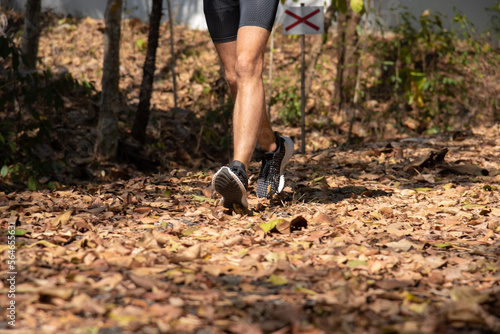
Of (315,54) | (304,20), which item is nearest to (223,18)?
(304,20)

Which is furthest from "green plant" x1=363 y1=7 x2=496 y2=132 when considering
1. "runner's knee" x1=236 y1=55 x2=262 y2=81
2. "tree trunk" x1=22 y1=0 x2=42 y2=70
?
"runner's knee" x1=236 y1=55 x2=262 y2=81

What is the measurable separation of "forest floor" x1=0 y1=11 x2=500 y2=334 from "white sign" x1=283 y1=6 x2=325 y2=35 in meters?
3.01

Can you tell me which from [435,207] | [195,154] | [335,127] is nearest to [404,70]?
[335,127]

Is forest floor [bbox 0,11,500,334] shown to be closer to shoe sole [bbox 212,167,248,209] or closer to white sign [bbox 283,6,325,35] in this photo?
shoe sole [bbox 212,167,248,209]

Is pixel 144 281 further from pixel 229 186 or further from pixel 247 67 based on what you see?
pixel 247 67

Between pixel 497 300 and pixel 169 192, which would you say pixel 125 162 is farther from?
pixel 497 300

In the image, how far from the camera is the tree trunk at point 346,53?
392 inches

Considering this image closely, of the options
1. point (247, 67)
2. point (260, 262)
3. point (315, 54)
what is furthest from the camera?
point (315, 54)

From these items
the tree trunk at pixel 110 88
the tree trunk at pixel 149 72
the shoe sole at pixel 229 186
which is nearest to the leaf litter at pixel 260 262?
the shoe sole at pixel 229 186

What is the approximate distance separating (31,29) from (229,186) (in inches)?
213

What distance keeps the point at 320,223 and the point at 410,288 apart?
93cm

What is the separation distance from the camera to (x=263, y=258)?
1882mm

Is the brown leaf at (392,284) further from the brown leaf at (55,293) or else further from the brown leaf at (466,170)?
the brown leaf at (466,170)

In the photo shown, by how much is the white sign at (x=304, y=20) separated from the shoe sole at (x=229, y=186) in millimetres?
4272
